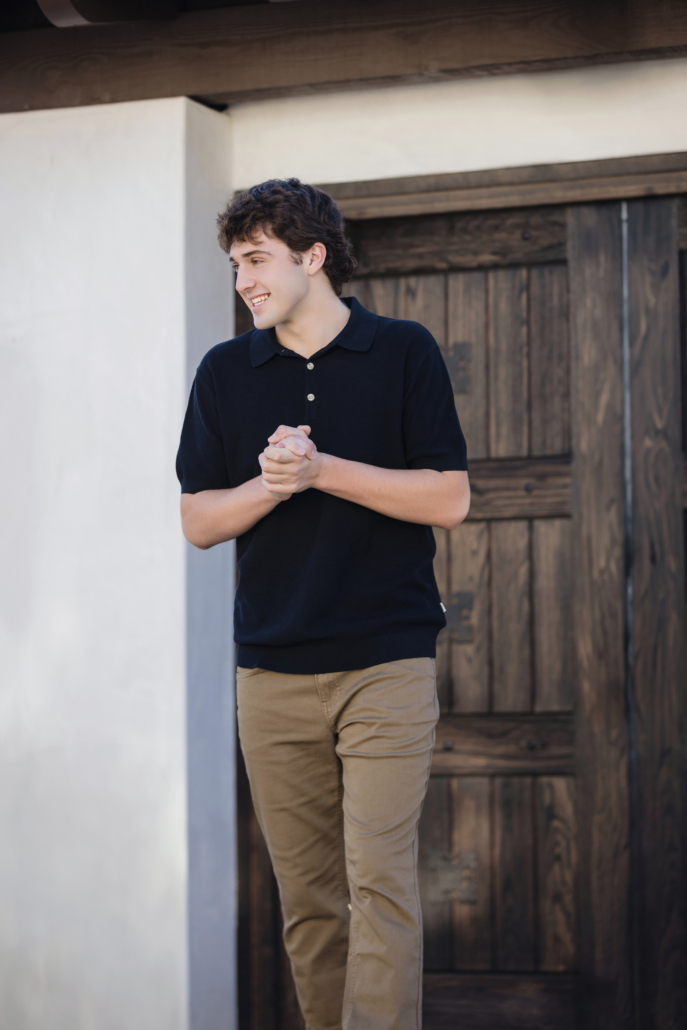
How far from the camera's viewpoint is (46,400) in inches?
133

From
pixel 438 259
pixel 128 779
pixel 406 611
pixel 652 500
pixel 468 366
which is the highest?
pixel 438 259

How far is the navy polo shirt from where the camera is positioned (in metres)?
2.19

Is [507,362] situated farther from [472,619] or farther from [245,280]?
[245,280]

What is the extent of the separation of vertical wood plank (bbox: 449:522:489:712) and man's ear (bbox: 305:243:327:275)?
1.32 m

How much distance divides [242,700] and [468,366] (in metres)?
1.56

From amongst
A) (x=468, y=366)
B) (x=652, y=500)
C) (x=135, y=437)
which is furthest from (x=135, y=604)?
(x=652, y=500)

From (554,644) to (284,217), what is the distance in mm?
1697

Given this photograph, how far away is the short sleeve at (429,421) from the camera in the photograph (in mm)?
2252

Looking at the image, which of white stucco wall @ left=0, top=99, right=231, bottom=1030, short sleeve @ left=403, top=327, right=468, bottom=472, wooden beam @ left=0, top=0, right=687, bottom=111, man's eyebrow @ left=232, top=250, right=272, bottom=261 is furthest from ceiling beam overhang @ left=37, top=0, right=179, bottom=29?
short sleeve @ left=403, top=327, right=468, bottom=472

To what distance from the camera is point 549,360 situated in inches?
135

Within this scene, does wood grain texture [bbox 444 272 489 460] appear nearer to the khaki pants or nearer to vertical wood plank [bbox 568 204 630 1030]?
vertical wood plank [bbox 568 204 630 1030]

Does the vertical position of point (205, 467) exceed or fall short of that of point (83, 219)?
it falls short

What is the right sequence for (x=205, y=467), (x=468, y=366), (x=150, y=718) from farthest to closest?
(x=468, y=366)
(x=150, y=718)
(x=205, y=467)

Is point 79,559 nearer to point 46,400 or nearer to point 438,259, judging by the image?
point 46,400
